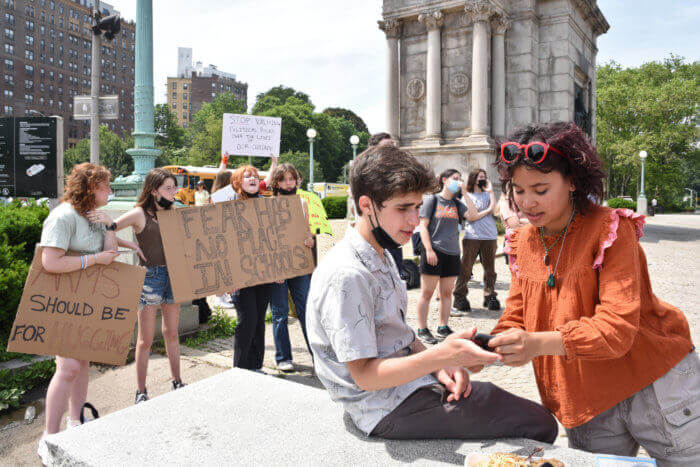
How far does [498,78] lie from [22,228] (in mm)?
16490

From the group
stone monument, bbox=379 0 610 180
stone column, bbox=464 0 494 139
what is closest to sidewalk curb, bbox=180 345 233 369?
stone monument, bbox=379 0 610 180

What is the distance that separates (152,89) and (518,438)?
320 inches

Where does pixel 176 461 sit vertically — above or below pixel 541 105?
below

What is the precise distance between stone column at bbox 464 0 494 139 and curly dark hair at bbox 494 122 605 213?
16297 mm

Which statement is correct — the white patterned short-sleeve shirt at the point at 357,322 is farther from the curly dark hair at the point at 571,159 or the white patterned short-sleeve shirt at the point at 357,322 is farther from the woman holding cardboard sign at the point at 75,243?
the woman holding cardboard sign at the point at 75,243

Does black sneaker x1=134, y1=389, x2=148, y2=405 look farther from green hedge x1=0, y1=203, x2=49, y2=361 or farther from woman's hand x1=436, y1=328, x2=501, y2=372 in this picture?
woman's hand x1=436, y1=328, x2=501, y2=372

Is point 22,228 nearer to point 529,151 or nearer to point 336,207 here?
point 529,151

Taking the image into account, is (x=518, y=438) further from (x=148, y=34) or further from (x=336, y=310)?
(x=148, y=34)

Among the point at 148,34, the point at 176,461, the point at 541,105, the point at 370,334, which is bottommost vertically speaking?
the point at 176,461

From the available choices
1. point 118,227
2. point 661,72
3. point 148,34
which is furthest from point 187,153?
point 118,227

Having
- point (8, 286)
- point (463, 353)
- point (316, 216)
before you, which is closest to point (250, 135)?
point (316, 216)

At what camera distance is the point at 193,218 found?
15.4 ft

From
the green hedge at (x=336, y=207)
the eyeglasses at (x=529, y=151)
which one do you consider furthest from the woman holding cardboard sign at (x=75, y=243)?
the green hedge at (x=336, y=207)

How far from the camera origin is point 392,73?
18.9 m
